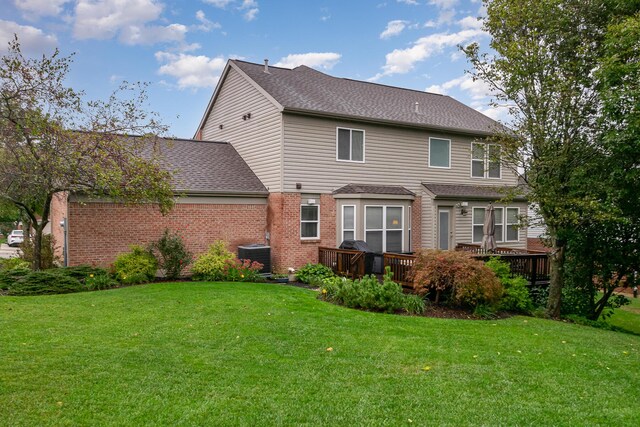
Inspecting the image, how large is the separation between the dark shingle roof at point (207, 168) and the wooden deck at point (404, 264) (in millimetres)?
3681

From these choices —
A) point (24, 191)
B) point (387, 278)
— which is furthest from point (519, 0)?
point (24, 191)

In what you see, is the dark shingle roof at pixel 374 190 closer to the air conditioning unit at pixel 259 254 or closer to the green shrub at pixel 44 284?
the air conditioning unit at pixel 259 254

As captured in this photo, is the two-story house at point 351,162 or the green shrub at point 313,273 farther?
the two-story house at point 351,162

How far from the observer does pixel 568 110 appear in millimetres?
10203

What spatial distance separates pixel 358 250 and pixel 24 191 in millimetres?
9540

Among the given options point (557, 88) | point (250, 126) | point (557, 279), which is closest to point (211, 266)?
point (250, 126)

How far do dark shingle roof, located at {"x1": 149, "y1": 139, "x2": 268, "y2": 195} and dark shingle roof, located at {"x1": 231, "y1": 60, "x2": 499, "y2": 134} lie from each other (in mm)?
3041

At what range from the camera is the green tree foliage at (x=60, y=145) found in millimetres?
11273

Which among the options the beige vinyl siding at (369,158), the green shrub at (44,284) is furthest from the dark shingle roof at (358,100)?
the green shrub at (44,284)

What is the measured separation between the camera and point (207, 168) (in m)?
16.4

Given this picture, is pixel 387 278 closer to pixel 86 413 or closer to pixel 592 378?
pixel 592 378

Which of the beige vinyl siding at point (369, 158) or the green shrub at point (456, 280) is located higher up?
the beige vinyl siding at point (369, 158)

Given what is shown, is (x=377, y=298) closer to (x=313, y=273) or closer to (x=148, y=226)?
(x=313, y=273)

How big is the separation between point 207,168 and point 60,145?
5.35 metres
